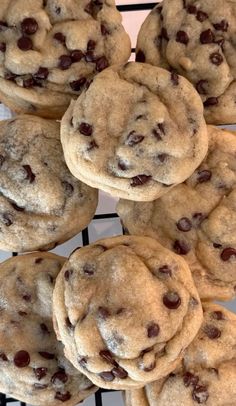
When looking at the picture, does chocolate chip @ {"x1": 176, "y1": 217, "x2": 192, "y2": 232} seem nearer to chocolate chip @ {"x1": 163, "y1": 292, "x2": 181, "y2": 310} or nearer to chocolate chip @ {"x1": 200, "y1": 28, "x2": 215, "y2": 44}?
chocolate chip @ {"x1": 163, "y1": 292, "x2": 181, "y2": 310}

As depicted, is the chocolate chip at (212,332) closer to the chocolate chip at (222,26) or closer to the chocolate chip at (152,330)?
the chocolate chip at (152,330)

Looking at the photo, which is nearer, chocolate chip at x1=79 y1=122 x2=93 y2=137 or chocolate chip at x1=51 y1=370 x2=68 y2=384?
chocolate chip at x1=79 y1=122 x2=93 y2=137

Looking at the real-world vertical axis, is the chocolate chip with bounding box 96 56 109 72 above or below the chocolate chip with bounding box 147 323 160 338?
above

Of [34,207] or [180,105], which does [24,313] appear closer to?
[34,207]

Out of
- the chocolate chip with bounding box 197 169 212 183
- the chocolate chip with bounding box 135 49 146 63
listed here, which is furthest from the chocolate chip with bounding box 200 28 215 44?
the chocolate chip with bounding box 197 169 212 183

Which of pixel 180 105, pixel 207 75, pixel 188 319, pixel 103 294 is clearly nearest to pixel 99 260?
pixel 103 294
